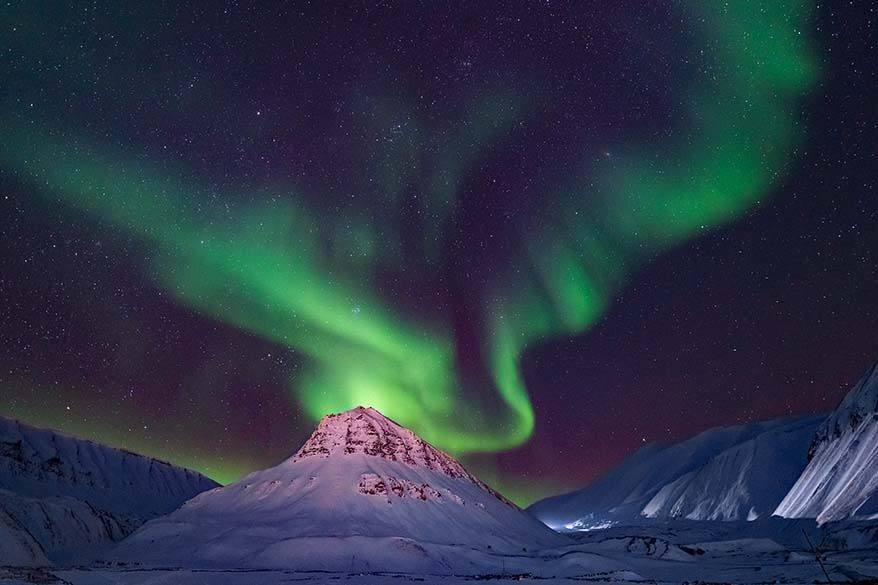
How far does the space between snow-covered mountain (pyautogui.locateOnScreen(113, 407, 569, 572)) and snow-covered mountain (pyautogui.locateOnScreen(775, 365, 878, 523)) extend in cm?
4749

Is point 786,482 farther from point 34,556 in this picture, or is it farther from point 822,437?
point 34,556

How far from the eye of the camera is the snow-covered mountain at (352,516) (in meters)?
92.4

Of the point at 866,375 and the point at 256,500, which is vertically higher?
the point at 866,375

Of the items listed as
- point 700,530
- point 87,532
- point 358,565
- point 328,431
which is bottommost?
point 358,565

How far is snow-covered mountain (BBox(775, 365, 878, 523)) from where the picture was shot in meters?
107

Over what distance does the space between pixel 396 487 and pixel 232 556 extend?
4852 centimetres

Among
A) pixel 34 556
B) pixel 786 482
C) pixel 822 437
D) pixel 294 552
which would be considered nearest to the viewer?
pixel 34 556

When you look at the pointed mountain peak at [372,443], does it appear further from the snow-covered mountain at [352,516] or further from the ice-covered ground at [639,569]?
the ice-covered ground at [639,569]

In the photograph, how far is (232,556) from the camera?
93.4m

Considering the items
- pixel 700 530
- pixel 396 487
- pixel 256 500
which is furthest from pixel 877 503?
pixel 256 500

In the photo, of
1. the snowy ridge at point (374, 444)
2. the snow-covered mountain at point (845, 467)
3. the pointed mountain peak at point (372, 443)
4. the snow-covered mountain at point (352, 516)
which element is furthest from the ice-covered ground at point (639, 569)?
the pointed mountain peak at point (372, 443)

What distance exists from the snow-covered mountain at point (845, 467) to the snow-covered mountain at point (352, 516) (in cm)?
4749

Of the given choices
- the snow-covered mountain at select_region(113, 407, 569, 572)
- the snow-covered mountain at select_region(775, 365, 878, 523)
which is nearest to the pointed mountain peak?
the snow-covered mountain at select_region(113, 407, 569, 572)

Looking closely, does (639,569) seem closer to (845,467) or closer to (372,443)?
(845,467)
